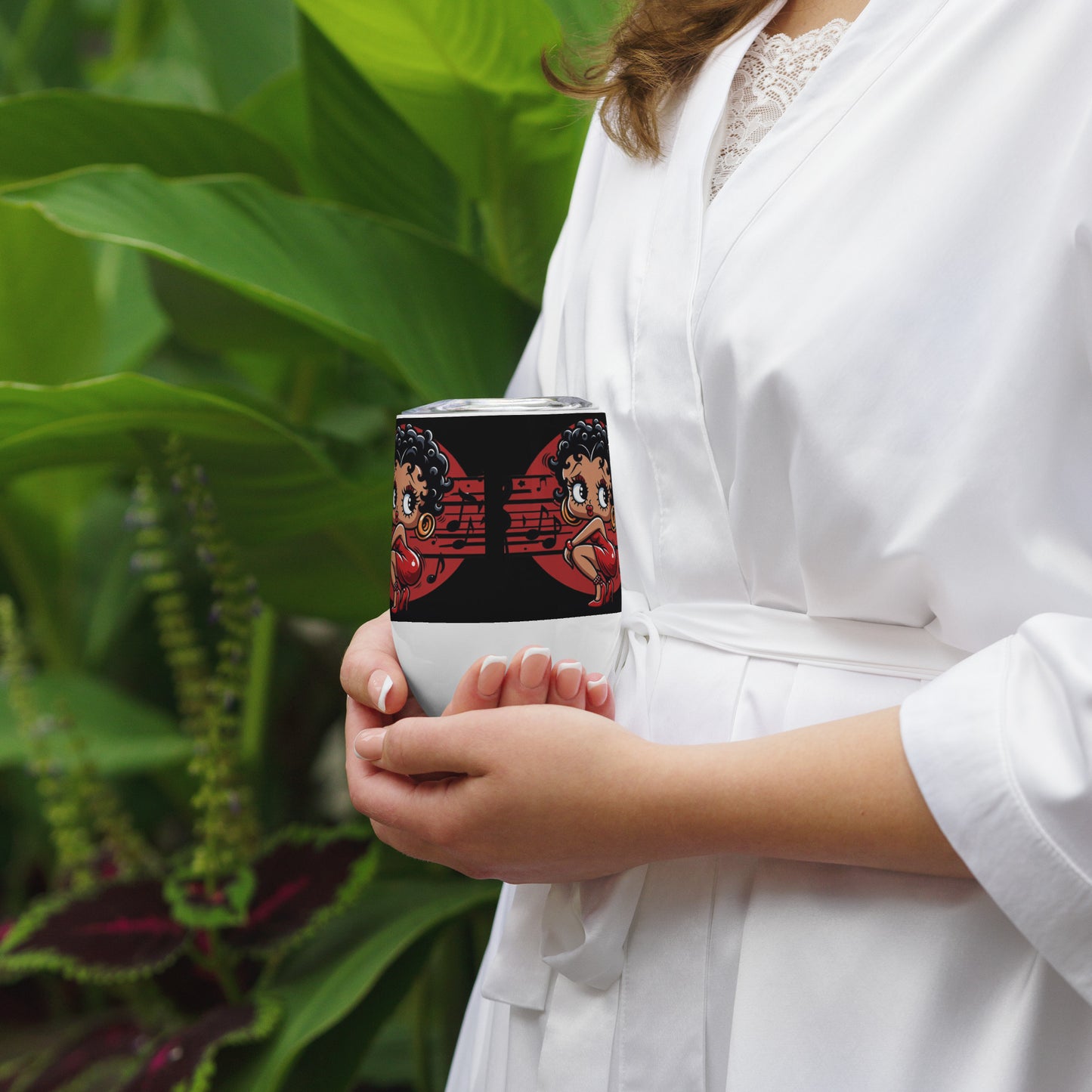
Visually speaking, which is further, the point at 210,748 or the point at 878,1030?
the point at 210,748

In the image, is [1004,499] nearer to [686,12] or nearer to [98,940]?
[686,12]

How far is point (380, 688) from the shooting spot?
0.48 meters

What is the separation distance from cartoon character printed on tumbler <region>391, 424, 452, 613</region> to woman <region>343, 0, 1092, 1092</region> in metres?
0.05

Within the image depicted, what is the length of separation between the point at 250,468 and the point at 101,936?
43cm

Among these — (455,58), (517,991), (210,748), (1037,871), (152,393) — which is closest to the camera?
(1037,871)

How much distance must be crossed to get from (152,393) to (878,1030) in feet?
1.90

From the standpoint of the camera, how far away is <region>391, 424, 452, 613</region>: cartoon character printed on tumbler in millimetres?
434

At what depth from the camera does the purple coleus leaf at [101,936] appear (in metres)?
0.92

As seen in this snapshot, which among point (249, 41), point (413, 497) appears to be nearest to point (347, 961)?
point (413, 497)

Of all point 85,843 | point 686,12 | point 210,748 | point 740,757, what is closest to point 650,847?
point 740,757

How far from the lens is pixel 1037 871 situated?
0.41 m

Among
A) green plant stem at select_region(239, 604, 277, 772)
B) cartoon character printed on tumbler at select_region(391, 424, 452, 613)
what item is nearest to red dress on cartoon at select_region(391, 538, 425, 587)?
cartoon character printed on tumbler at select_region(391, 424, 452, 613)

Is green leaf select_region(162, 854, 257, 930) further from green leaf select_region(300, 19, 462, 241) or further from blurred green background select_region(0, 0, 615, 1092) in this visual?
green leaf select_region(300, 19, 462, 241)

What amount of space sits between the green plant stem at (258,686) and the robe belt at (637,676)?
0.79 meters
